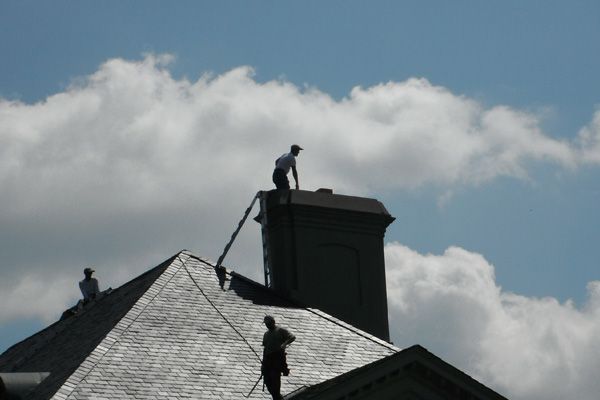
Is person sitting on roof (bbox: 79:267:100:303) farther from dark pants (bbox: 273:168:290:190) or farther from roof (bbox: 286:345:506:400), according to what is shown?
roof (bbox: 286:345:506:400)

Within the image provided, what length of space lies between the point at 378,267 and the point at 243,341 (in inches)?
287

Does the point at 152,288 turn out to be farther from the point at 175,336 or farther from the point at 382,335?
the point at 382,335

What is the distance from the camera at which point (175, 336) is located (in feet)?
120

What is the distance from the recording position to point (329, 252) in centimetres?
4256

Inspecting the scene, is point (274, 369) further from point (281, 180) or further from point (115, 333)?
point (281, 180)

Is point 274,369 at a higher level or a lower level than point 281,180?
lower

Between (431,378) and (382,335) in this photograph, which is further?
(382,335)

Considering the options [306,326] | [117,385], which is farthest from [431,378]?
[117,385]

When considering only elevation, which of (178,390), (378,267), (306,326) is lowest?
(178,390)

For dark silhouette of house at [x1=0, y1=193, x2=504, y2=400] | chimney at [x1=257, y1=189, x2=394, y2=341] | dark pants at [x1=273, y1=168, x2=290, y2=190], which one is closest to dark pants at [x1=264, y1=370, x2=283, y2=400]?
dark silhouette of house at [x1=0, y1=193, x2=504, y2=400]

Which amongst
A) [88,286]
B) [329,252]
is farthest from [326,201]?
[88,286]

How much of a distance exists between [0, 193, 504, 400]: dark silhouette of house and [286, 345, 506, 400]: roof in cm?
2

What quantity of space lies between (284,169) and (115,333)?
8.35 m

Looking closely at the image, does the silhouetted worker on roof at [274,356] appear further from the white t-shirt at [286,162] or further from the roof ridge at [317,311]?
the white t-shirt at [286,162]
